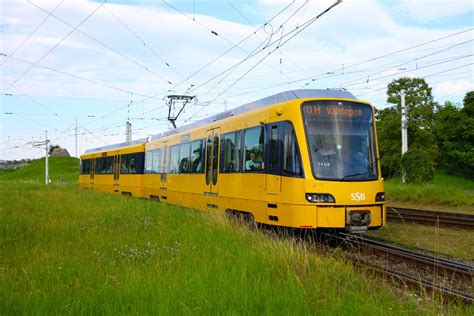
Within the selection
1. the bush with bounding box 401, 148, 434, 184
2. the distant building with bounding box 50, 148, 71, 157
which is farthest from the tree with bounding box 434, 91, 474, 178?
the distant building with bounding box 50, 148, 71, 157

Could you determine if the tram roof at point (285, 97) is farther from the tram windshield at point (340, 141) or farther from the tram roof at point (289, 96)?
the tram windshield at point (340, 141)

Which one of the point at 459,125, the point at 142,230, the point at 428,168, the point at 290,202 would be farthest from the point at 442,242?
the point at 459,125

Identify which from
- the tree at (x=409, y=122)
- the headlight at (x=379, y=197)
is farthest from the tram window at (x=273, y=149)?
the tree at (x=409, y=122)

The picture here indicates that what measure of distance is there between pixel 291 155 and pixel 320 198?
1.09 m

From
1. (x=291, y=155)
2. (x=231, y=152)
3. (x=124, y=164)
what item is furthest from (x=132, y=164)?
(x=291, y=155)

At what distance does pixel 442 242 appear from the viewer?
1135 cm

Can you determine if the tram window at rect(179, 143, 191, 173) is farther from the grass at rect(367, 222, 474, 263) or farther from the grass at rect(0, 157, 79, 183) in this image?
the grass at rect(0, 157, 79, 183)

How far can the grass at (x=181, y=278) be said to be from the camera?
4762 millimetres

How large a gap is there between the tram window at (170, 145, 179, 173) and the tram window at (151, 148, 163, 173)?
1.64m

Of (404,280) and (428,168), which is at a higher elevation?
(428,168)

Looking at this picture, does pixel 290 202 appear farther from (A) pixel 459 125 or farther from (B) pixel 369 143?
(A) pixel 459 125

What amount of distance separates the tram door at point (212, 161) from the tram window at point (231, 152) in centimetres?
55

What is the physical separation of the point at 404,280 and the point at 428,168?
68.3 ft

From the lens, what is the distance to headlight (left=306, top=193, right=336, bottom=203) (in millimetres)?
9765
